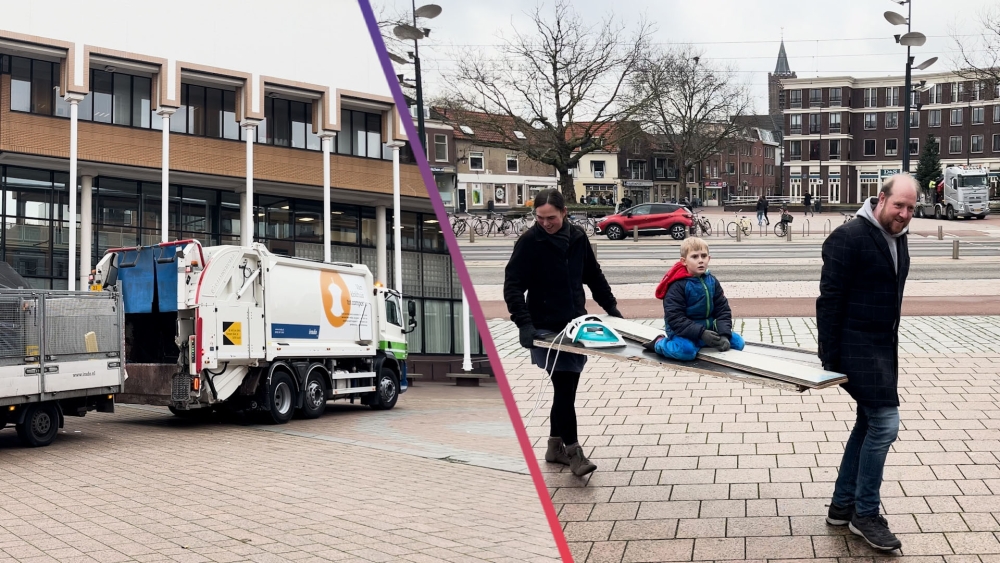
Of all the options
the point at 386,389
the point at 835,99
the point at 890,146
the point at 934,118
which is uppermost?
the point at 835,99

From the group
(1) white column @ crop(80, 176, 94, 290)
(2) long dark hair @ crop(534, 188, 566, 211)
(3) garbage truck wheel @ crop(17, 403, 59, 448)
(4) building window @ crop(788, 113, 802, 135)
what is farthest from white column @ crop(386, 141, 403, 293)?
(4) building window @ crop(788, 113, 802, 135)

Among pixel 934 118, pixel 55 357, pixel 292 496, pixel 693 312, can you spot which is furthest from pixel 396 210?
pixel 934 118

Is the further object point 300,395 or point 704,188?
point 704,188

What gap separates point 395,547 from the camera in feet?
19.6

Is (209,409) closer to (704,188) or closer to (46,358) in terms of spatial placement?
(46,358)

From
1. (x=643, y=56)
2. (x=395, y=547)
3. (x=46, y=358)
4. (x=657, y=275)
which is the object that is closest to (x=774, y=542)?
(x=395, y=547)

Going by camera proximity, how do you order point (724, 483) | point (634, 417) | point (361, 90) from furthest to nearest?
1. point (634, 417)
2. point (724, 483)
3. point (361, 90)

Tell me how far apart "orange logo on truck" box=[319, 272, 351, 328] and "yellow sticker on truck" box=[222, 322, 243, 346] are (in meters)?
1.90

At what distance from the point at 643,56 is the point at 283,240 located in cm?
1877

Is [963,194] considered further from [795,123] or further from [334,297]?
[795,123]

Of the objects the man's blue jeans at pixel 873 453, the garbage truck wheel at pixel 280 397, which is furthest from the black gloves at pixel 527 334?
the garbage truck wheel at pixel 280 397

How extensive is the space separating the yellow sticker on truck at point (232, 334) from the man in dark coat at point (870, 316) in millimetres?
10856

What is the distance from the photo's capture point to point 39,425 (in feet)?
41.1

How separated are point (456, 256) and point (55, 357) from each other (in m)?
11.7
